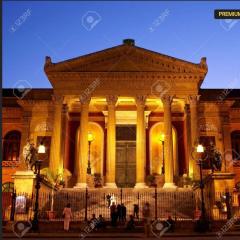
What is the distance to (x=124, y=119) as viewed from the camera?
39.3 metres

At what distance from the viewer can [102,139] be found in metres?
38.7

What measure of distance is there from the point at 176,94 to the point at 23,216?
18085 mm

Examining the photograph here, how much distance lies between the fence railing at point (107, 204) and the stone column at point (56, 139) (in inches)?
149

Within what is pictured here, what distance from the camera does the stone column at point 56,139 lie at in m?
32.7

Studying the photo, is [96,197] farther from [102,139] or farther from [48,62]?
[48,62]

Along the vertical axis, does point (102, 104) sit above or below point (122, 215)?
above

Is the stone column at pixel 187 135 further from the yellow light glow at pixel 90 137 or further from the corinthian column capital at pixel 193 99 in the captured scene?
the yellow light glow at pixel 90 137

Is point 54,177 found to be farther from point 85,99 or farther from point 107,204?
point 85,99

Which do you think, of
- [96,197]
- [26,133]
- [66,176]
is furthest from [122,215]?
[26,133]

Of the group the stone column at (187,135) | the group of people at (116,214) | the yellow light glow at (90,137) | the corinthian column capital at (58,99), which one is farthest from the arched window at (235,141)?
the group of people at (116,214)

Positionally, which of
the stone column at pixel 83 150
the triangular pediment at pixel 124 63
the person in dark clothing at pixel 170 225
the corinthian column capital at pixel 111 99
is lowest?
the person in dark clothing at pixel 170 225

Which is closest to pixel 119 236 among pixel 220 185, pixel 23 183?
pixel 23 183

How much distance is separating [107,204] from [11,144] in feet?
62.1

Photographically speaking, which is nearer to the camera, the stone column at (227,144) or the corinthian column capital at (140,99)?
the corinthian column capital at (140,99)
